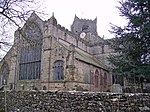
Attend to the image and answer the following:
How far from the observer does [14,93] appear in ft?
39.8

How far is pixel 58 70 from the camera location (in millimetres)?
34125

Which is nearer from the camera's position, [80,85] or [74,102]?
[74,102]

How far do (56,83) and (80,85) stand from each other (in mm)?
4068

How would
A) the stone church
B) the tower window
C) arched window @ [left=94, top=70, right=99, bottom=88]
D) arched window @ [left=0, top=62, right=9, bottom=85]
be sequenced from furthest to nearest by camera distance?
the tower window, arched window @ [left=0, top=62, right=9, bottom=85], arched window @ [left=94, top=70, right=99, bottom=88], the stone church

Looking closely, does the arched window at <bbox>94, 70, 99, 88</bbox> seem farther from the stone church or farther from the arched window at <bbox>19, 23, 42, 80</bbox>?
the arched window at <bbox>19, 23, 42, 80</bbox>

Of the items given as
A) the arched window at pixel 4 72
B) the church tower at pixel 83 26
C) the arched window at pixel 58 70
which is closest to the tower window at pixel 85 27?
the church tower at pixel 83 26

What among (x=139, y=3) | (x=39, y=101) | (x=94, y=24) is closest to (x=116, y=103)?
(x=39, y=101)

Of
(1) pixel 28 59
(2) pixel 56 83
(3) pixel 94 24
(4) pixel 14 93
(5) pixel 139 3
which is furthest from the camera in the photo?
(3) pixel 94 24

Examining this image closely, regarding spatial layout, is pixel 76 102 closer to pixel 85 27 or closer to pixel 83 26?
pixel 85 27

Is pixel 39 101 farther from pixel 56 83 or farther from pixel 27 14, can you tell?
pixel 56 83

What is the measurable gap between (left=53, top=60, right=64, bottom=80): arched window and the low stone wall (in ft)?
70.3

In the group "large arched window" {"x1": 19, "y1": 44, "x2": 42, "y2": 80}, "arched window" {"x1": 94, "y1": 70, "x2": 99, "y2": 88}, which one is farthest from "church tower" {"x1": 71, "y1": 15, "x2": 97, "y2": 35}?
Answer: "large arched window" {"x1": 19, "y1": 44, "x2": 42, "y2": 80}

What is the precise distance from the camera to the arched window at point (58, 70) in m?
33.5

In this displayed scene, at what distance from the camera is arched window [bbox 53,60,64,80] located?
110 feet
